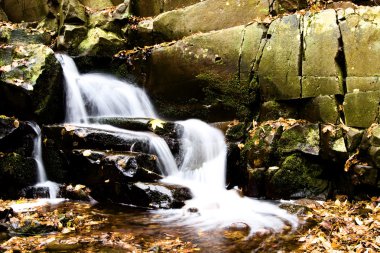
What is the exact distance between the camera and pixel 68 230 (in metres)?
5.10

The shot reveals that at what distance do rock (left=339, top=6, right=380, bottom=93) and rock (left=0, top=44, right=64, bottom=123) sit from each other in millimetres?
7166

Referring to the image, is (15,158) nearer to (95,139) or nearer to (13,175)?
(13,175)

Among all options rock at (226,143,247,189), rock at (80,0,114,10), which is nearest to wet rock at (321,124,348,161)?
rock at (226,143,247,189)

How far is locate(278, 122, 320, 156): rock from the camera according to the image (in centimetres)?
696

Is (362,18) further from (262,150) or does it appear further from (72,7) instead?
(72,7)

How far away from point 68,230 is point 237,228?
2592 mm

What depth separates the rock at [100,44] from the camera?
11.3 meters

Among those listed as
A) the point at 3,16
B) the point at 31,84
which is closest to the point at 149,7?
the point at 31,84

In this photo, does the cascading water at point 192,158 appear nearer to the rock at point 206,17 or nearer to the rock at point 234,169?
the rock at point 234,169

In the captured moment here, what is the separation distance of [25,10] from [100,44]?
569 cm

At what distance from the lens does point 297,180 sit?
6930 millimetres

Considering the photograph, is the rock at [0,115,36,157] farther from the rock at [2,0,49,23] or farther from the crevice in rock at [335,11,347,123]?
the rock at [2,0,49,23]

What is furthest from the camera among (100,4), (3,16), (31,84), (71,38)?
(3,16)

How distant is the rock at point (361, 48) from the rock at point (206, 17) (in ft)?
8.67
